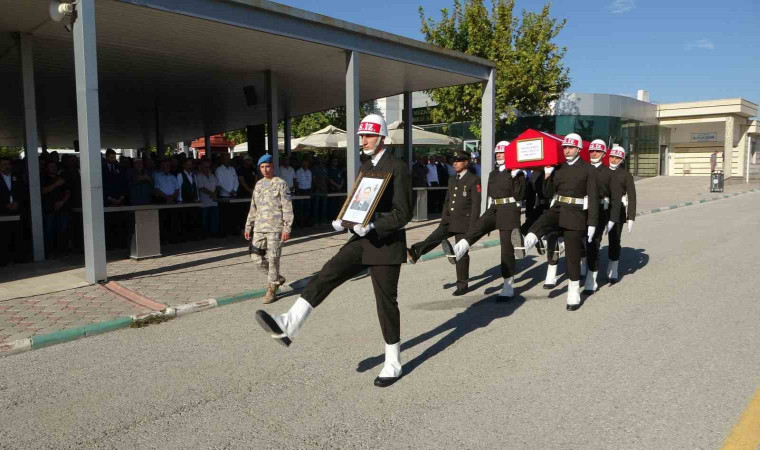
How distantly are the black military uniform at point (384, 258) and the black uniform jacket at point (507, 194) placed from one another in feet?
10.4

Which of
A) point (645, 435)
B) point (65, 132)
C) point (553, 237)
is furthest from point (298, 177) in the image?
point (65, 132)

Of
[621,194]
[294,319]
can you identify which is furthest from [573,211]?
[294,319]

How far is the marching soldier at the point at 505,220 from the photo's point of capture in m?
7.17

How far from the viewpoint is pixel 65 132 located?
27297 millimetres

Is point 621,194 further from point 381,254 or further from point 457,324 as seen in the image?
point 381,254

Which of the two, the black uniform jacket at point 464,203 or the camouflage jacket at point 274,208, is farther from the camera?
the black uniform jacket at point 464,203

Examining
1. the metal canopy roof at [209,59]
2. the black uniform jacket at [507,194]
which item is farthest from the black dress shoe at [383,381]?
the metal canopy roof at [209,59]

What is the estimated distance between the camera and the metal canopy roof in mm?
9117

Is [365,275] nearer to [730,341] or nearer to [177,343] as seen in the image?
[177,343]

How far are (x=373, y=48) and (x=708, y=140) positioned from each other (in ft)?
128

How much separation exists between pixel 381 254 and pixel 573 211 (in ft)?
11.4

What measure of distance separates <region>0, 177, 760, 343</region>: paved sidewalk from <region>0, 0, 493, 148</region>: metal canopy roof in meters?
3.95

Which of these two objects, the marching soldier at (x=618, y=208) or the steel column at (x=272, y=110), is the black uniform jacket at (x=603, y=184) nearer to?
the marching soldier at (x=618, y=208)

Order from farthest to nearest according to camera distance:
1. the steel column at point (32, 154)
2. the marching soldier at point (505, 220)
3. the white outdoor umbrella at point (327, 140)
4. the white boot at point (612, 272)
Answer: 1. the white outdoor umbrella at point (327, 140)
2. the steel column at point (32, 154)
3. the white boot at point (612, 272)
4. the marching soldier at point (505, 220)
